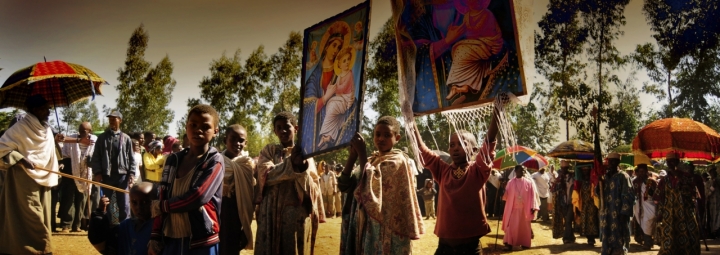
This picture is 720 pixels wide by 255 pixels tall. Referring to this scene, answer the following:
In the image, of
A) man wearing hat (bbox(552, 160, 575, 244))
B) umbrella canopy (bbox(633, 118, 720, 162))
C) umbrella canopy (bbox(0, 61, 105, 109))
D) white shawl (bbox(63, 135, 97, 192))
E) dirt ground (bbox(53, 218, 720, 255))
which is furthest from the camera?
man wearing hat (bbox(552, 160, 575, 244))

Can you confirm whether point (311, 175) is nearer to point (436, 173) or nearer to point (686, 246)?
point (436, 173)

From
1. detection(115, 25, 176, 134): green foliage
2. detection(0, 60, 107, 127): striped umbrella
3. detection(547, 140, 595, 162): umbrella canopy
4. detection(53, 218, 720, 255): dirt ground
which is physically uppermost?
detection(115, 25, 176, 134): green foliage

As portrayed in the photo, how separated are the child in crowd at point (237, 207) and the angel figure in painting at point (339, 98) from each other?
3.20 ft

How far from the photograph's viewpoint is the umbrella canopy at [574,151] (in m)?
13.8

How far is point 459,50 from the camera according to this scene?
4555 millimetres

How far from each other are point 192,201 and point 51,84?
4.77m

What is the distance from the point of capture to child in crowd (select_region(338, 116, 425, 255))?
482 centimetres

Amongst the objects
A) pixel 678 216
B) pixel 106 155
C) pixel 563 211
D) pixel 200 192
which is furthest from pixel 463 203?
pixel 563 211

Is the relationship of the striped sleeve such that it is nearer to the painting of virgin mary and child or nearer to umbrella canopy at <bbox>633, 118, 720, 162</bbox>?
the painting of virgin mary and child

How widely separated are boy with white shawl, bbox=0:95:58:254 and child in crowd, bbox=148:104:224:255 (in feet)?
10.6

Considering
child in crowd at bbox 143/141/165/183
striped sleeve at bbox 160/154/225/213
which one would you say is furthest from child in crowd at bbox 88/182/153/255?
child in crowd at bbox 143/141/165/183

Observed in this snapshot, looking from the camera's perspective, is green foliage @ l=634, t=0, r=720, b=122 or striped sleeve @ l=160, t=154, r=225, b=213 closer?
striped sleeve @ l=160, t=154, r=225, b=213

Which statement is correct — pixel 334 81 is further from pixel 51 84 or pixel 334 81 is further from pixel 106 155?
pixel 106 155

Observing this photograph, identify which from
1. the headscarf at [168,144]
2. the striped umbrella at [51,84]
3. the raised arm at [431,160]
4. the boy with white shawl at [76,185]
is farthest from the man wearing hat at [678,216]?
the boy with white shawl at [76,185]
